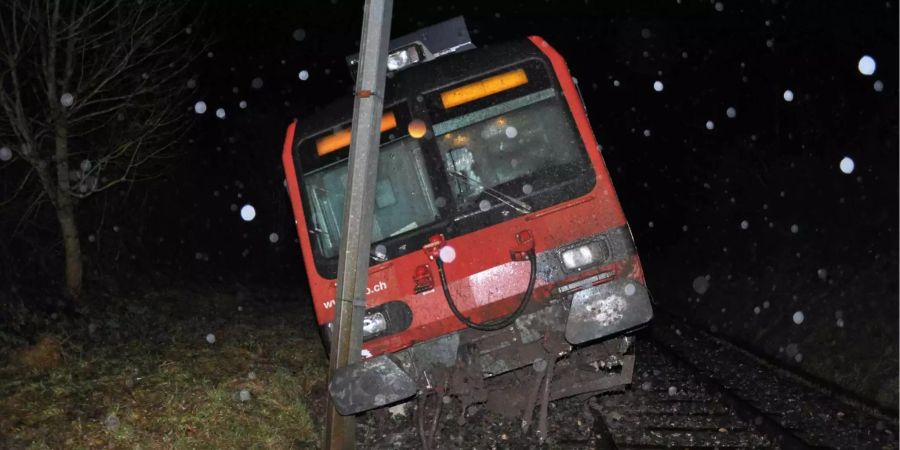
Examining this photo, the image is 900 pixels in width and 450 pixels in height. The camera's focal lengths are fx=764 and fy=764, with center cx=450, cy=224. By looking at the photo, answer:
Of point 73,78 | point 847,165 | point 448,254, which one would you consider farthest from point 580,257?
point 847,165

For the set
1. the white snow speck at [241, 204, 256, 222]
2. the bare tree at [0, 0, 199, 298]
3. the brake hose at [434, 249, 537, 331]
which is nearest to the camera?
the brake hose at [434, 249, 537, 331]

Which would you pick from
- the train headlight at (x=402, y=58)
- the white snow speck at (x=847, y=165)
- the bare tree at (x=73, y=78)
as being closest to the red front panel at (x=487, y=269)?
the train headlight at (x=402, y=58)

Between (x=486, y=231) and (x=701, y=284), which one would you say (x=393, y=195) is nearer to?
(x=486, y=231)

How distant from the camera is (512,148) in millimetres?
6148

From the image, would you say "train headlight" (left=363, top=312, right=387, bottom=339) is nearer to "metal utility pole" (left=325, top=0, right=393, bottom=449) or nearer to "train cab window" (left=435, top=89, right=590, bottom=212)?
"train cab window" (left=435, top=89, right=590, bottom=212)

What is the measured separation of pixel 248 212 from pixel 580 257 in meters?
22.5

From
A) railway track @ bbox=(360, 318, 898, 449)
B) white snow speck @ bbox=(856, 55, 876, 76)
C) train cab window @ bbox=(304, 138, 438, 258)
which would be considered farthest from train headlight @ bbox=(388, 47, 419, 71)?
white snow speck @ bbox=(856, 55, 876, 76)

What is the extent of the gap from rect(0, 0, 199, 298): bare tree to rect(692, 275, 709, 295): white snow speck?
1140 cm

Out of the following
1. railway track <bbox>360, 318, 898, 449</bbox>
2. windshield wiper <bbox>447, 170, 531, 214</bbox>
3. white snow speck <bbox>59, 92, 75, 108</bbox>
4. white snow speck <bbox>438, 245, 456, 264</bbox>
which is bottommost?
railway track <bbox>360, 318, 898, 449</bbox>

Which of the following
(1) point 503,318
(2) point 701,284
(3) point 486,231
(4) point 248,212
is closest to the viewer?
(1) point 503,318

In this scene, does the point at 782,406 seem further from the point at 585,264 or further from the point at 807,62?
the point at 807,62

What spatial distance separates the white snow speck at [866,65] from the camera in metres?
13.8

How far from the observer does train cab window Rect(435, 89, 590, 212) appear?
610 centimetres

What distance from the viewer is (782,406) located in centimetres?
714
